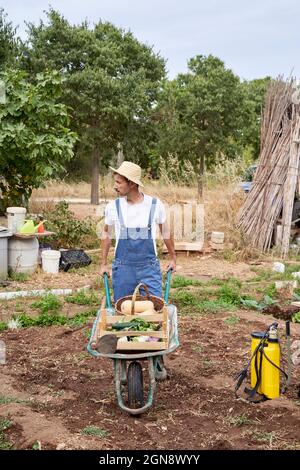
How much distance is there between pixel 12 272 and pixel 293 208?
5.45 m

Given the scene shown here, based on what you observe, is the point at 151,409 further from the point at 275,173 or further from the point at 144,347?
the point at 275,173

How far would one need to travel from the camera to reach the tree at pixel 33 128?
362 inches

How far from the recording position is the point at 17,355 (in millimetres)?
5367

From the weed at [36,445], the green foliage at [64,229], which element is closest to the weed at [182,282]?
the green foliage at [64,229]

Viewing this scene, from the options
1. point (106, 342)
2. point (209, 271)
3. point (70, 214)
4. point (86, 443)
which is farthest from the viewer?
point (70, 214)

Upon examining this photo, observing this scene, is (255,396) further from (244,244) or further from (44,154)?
(244,244)

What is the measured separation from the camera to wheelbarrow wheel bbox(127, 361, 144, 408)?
13.1 ft

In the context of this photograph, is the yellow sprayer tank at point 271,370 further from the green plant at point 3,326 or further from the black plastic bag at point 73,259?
the black plastic bag at point 73,259

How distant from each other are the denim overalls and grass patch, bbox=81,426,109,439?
3.69 feet

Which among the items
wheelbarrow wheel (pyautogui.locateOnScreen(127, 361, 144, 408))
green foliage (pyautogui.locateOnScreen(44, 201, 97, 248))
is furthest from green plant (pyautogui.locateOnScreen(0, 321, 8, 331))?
green foliage (pyautogui.locateOnScreen(44, 201, 97, 248))

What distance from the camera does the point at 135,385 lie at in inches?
157

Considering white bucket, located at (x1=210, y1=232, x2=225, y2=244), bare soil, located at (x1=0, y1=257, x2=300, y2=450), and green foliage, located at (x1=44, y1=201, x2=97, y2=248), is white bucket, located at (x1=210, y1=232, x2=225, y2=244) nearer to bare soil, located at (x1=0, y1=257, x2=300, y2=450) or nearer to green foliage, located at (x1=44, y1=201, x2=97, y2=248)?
green foliage, located at (x1=44, y1=201, x2=97, y2=248)

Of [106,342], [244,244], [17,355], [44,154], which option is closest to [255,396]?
[106,342]

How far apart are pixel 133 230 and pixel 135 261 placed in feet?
0.77
